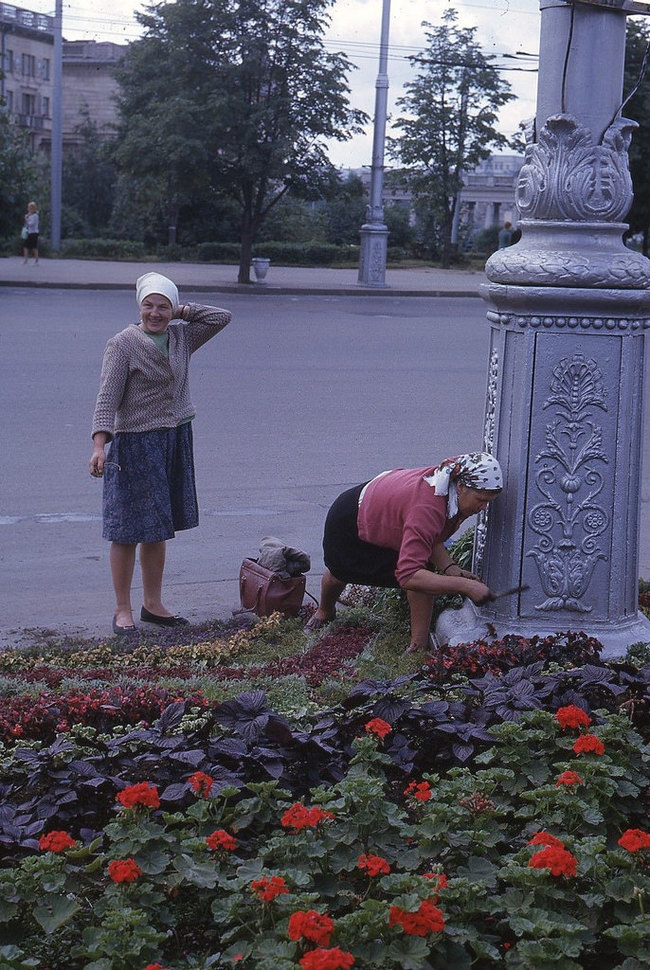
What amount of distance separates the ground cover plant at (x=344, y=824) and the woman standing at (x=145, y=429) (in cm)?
175

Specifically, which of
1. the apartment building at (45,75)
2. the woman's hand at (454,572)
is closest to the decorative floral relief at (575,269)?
the woman's hand at (454,572)

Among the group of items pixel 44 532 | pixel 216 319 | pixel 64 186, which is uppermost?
pixel 64 186

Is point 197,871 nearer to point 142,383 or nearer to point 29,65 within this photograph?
point 142,383

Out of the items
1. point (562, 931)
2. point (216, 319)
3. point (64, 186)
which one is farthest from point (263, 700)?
point (64, 186)

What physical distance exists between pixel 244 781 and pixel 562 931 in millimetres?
1097

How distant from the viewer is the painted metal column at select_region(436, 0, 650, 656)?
15.9 ft

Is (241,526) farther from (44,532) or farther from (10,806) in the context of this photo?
(10,806)

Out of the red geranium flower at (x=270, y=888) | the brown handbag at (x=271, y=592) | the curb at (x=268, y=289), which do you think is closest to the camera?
the red geranium flower at (x=270, y=888)

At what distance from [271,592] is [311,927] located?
3.71m

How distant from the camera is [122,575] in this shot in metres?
5.96

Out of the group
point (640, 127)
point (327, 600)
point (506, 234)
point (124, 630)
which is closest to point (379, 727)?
point (327, 600)

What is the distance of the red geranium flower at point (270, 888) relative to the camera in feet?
7.89

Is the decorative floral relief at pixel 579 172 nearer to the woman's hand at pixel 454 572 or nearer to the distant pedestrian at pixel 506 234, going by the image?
the woman's hand at pixel 454 572

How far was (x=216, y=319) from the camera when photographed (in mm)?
6113
